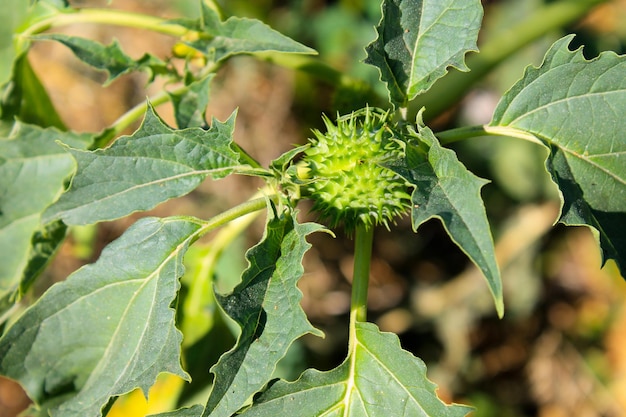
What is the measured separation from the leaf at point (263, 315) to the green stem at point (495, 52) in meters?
0.77

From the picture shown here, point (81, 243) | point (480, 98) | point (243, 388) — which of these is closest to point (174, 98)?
point (243, 388)

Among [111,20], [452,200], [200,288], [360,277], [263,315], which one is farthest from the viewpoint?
[200,288]

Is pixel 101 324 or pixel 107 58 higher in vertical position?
pixel 107 58

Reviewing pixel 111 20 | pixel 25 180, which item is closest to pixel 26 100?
pixel 25 180

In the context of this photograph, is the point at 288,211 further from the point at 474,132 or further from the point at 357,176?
the point at 474,132

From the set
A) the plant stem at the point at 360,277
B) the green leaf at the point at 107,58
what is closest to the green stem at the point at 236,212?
the plant stem at the point at 360,277

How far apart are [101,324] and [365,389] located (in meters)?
0.60

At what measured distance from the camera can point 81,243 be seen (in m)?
2.51

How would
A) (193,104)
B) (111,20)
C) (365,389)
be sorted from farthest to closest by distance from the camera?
1. (111,20)
2. (193,104)
3. (365,389)

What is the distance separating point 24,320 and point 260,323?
57 cm

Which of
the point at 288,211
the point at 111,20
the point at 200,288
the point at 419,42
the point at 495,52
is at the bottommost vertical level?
the point at 200,288

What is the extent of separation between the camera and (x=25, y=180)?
1.93 metres

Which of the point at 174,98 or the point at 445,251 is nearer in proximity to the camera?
the point at 174,98

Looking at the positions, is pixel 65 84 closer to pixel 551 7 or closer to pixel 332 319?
pixel 332 319
